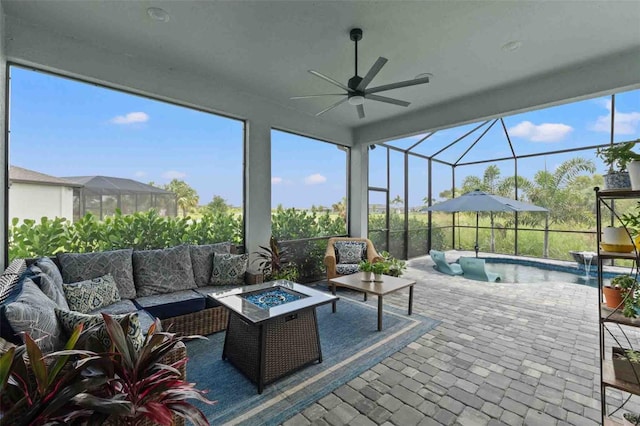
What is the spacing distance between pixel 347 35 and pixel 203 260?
125 inches

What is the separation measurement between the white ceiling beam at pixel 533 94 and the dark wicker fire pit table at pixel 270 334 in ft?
12.3

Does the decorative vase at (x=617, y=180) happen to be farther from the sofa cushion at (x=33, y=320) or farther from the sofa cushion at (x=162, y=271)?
the sofa cushion at (x=162, y=271)

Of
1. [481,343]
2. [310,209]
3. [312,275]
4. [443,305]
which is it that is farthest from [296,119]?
[481,343]

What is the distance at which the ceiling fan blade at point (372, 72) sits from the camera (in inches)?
101

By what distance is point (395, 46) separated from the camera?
10.2 ft

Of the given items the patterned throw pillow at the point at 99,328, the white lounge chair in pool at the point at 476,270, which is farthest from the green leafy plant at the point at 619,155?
the white lounge chair in pool at the point at 476,270

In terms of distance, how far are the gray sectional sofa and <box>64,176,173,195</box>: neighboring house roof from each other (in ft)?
2.58

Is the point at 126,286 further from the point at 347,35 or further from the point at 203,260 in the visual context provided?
the point at 347,35

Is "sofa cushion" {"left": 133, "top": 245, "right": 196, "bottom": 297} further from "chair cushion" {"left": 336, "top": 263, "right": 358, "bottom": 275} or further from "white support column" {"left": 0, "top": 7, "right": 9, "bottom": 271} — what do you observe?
"chair cushion" {"left": 336, "top": 263, "right": 358, "bottom": 275}

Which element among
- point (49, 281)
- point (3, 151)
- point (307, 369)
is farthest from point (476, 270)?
point (3, 151)

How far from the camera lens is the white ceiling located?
253 centimetres

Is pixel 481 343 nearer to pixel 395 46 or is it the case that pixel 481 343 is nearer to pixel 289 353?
pixel 289 353

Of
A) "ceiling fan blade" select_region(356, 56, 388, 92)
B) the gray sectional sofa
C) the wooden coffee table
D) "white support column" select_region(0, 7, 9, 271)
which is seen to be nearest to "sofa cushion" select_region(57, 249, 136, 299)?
the gray sectional sofa

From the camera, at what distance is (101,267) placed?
9.84ft
